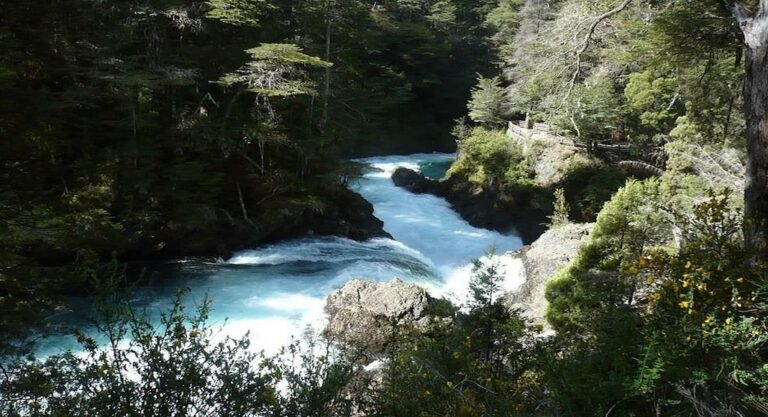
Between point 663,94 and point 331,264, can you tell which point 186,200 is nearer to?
point 331,264

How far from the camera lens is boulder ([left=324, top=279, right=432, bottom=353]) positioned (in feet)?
30.7

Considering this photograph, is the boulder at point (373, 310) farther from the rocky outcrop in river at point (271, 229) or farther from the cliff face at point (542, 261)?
the rocky outcrop in river at point (271, 229)

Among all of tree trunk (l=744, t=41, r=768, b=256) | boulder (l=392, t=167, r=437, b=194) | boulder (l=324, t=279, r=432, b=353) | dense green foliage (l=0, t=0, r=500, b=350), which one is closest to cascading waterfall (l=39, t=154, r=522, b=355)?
boulder (l=324, t=279, r=432, b=353)

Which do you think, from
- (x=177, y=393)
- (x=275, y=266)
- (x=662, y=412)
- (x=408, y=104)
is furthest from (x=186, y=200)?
(x=408, y=104)

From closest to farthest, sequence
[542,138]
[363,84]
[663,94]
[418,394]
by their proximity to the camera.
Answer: [418,394]
[663,94]
[542,138]
[363,84]

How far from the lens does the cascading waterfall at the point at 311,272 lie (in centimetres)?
1083

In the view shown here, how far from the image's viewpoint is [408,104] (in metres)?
39.6

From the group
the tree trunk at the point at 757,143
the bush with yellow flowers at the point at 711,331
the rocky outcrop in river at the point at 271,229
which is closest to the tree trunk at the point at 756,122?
the tree trunk at the point at 757,143

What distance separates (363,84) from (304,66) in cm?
1241

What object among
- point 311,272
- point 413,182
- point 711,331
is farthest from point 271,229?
point 711,331

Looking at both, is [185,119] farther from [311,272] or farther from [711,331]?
[711,331]

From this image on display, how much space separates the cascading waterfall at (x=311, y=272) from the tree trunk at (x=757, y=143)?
4697 millimetres

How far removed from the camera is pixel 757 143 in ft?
14.1

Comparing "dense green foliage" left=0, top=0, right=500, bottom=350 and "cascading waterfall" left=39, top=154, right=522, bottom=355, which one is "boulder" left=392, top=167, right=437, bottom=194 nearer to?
"cascading waterfall" left=39, top=154, right=522, bottom=355
